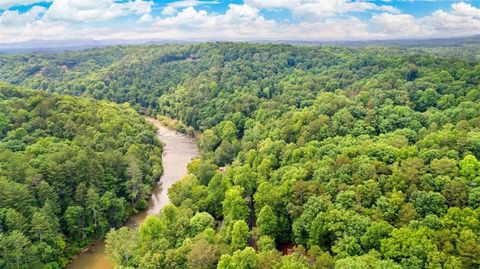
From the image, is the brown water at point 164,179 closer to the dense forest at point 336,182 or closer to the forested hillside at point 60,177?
the forested hillside at point 60,177

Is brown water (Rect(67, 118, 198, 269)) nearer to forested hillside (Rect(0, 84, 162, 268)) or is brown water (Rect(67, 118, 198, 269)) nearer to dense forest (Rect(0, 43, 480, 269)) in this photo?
forested hillside (Rect(0, 84, 162, 268))

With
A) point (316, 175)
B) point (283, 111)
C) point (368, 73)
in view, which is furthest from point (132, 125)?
point (368, 73)

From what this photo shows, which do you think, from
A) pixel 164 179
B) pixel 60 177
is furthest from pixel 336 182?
pixel 164 179

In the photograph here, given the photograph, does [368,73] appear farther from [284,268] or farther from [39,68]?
[39,68]

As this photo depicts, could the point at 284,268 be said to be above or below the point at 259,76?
below

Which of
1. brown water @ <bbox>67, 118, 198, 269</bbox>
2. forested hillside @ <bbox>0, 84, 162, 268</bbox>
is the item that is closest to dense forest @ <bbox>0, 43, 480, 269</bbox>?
forested hillside @ <bbox>0, 84, 162, 268</bbox>
